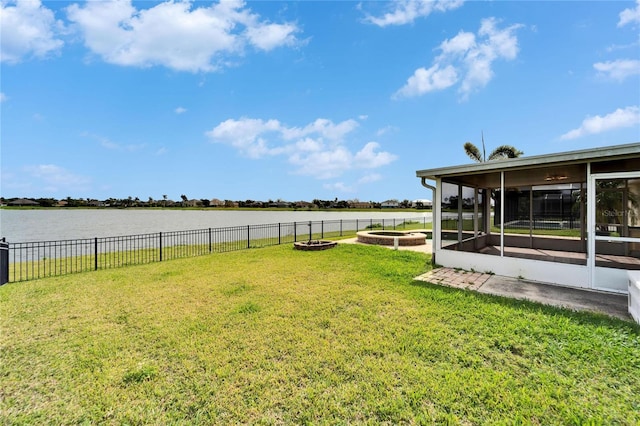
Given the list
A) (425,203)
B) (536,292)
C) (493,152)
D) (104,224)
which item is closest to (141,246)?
(104,224)

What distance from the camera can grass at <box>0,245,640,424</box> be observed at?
2.22 m

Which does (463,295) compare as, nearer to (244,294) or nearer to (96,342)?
(244,294)

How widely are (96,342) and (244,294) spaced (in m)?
2.24

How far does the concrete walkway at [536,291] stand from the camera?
4.23m

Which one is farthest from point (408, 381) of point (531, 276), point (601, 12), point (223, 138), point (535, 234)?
point (223, 138)

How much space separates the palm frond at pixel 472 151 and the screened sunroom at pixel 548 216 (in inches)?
533

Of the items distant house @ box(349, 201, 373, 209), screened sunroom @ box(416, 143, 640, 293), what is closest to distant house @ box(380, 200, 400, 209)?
distant house @ box(349, 201, 373, 209)

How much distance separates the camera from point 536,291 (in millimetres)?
5020

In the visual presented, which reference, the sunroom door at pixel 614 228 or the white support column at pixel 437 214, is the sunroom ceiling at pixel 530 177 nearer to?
the white support column at pixel 437 214

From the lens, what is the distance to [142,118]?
1964 cm

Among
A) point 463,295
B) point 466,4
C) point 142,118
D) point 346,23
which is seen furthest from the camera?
point 142,118

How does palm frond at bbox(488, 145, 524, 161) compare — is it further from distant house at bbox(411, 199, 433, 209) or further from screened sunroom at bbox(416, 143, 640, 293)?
screened sunroom at bbox(416, 143, 640, 293)

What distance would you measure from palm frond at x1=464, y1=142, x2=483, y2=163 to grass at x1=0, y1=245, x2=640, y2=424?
62.9 ft

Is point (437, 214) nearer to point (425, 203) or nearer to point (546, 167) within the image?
point (546, 167)
